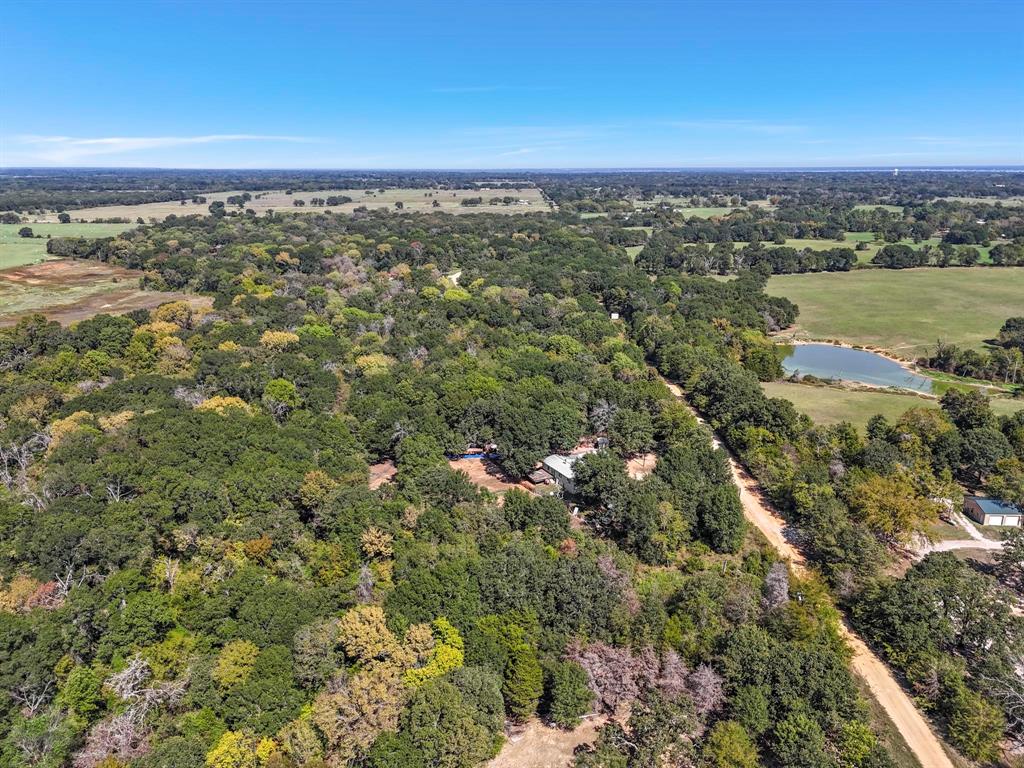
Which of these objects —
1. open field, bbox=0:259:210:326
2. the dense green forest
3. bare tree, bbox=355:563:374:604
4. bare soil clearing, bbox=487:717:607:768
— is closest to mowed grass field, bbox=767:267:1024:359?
the dense green forest

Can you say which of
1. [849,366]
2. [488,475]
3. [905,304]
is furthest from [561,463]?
[905,304]

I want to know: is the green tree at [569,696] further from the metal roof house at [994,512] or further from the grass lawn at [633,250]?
the grass lawn at [633,250]

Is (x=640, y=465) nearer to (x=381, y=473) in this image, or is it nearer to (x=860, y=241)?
(x=381, y=473)

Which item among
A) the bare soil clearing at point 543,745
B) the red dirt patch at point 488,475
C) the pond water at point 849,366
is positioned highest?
the pond water at point 849,366

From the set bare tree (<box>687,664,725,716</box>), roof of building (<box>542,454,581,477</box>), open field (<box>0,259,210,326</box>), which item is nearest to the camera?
bare tree (<box>687,664,725,716</box>)

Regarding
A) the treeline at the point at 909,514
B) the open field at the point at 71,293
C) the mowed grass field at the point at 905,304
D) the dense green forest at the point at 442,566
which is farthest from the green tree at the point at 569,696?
the open field at the point at 71,293

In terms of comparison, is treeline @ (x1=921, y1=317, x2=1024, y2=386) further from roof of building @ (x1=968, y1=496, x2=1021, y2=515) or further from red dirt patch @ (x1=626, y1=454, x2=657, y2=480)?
red dirt patch @ (x1=626, y1=454, x2=657, y2=480)
